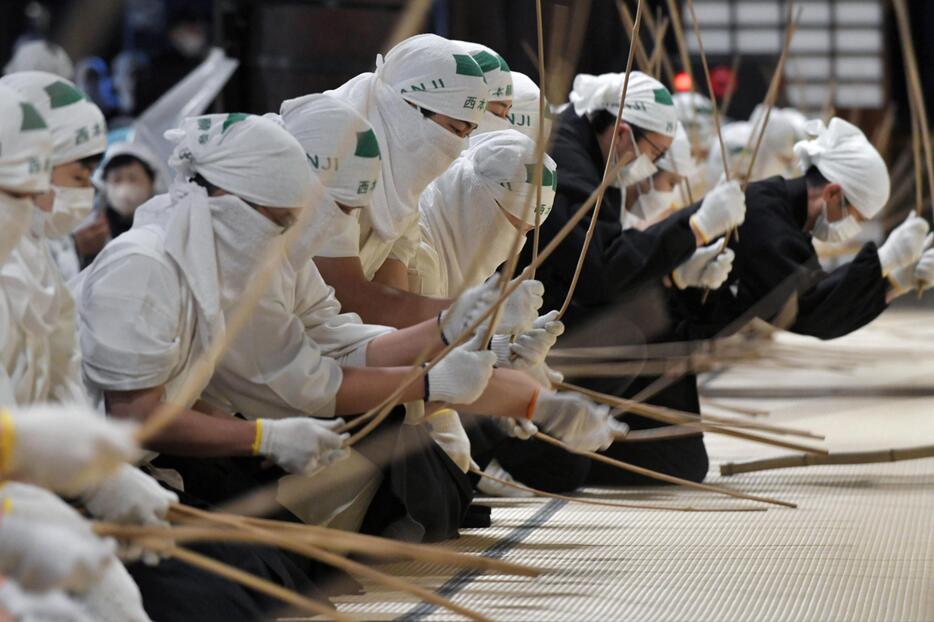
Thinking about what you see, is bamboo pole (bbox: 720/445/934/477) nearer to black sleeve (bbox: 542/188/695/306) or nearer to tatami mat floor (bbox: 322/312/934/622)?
tatami mat floor (bbox: 322/312/934/622)

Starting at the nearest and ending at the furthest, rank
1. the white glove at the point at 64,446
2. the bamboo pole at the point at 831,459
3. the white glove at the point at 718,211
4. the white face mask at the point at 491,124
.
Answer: the white glove at the point at 64,446 → the white face mask at the point at 491,124 → the white glove at the point at 718,211 → the bamboo pole at the point at 831,459

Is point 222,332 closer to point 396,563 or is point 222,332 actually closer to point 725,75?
point 396,563

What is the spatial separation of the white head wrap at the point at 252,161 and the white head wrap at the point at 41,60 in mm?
4132

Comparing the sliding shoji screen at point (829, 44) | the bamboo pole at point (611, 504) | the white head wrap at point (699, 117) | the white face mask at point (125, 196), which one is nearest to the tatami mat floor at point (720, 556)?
the bamboo pole at point (611, 504)

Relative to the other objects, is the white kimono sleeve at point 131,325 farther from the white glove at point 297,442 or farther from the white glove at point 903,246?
the white glove at point 903,246

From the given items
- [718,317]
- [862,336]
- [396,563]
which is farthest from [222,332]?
[862,336]

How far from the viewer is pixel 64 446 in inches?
60.8

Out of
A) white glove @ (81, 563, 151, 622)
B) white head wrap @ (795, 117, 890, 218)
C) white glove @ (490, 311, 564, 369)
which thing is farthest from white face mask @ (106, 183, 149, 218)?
white glove @ (81, 563, 151, 622)

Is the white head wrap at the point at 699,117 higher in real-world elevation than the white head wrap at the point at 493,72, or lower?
lower

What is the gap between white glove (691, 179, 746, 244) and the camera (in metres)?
3.94

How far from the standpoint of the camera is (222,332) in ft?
7.93

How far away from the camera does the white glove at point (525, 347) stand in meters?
3.04

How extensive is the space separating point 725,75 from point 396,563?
7272mm

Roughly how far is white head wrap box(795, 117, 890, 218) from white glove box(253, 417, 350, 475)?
2.23 meters
